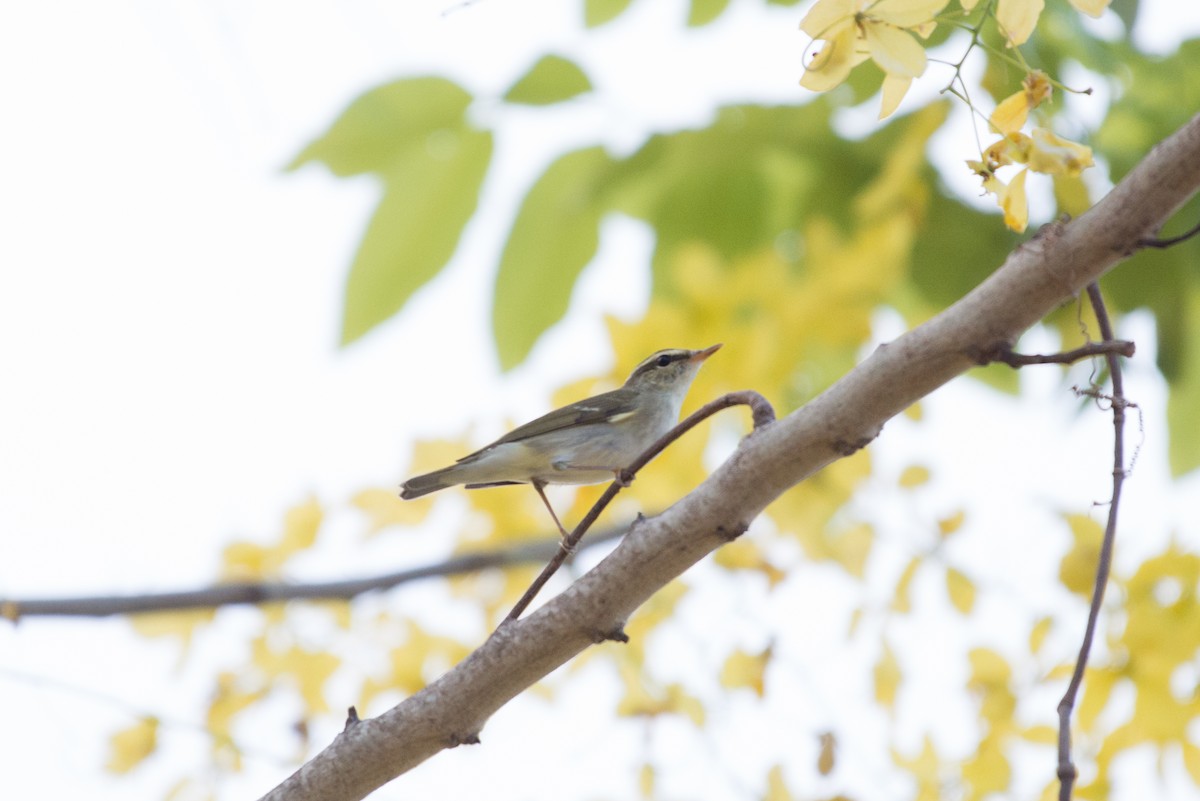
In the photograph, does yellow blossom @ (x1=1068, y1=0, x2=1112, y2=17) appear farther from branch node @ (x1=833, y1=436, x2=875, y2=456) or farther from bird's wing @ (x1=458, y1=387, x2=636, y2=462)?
bird's wing @ (x1=458, y1=387, x2=636, y2=462)

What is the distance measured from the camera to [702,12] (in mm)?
2973

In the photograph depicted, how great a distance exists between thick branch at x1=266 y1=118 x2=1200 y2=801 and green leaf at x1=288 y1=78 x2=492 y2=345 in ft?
4.36

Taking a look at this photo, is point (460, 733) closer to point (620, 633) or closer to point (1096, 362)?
point (620, 633)

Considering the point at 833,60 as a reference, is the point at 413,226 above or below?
above

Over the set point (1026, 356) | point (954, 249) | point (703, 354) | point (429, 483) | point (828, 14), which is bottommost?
point (1026, 356)

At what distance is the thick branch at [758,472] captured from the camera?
138 centimetres

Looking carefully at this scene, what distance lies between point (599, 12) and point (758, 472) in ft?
5.83

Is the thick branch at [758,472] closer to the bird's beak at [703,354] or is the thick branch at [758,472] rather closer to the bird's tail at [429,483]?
the bird's beak at [703,354]

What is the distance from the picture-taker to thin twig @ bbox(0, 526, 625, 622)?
2.89 metres

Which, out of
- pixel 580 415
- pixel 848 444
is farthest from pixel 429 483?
pixel 848 444

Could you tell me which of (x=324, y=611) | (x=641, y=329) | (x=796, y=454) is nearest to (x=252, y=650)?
(x=324, y=611)

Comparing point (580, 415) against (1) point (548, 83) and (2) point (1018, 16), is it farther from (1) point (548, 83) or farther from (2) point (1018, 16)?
(2) point (1018, 16)

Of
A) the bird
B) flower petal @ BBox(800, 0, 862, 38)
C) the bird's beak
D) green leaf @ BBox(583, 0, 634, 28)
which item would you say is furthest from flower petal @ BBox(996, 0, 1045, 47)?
the bird

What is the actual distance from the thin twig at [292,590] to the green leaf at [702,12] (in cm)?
130
